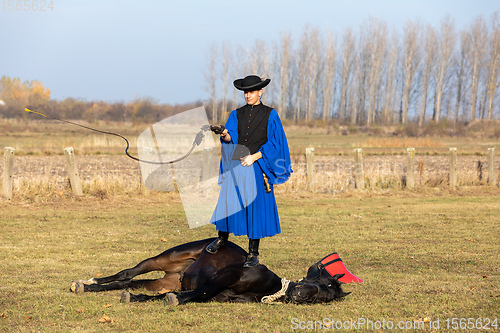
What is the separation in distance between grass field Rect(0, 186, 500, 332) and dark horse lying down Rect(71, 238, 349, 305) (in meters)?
0.11

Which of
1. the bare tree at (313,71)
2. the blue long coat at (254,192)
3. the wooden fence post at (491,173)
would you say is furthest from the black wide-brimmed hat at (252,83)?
the bare tree at (313,71)

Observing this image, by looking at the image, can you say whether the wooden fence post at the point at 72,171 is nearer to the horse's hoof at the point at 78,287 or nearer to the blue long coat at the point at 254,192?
the horse's hoof at the point at 78,287

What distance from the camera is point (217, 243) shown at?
4.79 m

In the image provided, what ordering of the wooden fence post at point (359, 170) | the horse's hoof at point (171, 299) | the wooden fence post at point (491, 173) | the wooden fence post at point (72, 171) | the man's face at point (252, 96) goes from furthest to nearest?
the wooden fence post at point (491, 173), the wooden fence post at point (359, 170), the wooden fence post at point (72, 171), the man's face at point (252, 96), the horse's hoof at point (171, 299)

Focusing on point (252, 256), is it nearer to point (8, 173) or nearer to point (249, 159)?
point (249, 159)

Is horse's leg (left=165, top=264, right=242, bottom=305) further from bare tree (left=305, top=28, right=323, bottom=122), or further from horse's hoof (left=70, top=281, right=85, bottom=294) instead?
bare tree (left=305, top=28, right=323, bottom=122)

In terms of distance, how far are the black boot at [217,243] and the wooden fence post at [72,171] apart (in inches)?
315

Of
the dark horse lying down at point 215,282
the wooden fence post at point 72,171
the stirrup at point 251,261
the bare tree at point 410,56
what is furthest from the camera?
the bare tree at point 410,56

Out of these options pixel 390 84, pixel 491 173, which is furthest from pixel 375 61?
pixel 491 173

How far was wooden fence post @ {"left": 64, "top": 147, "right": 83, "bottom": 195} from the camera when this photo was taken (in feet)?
39.0

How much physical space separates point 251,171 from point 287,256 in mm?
2438

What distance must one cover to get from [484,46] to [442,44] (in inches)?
217

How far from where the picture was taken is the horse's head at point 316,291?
177 inches

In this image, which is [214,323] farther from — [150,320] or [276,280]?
[276,280]
